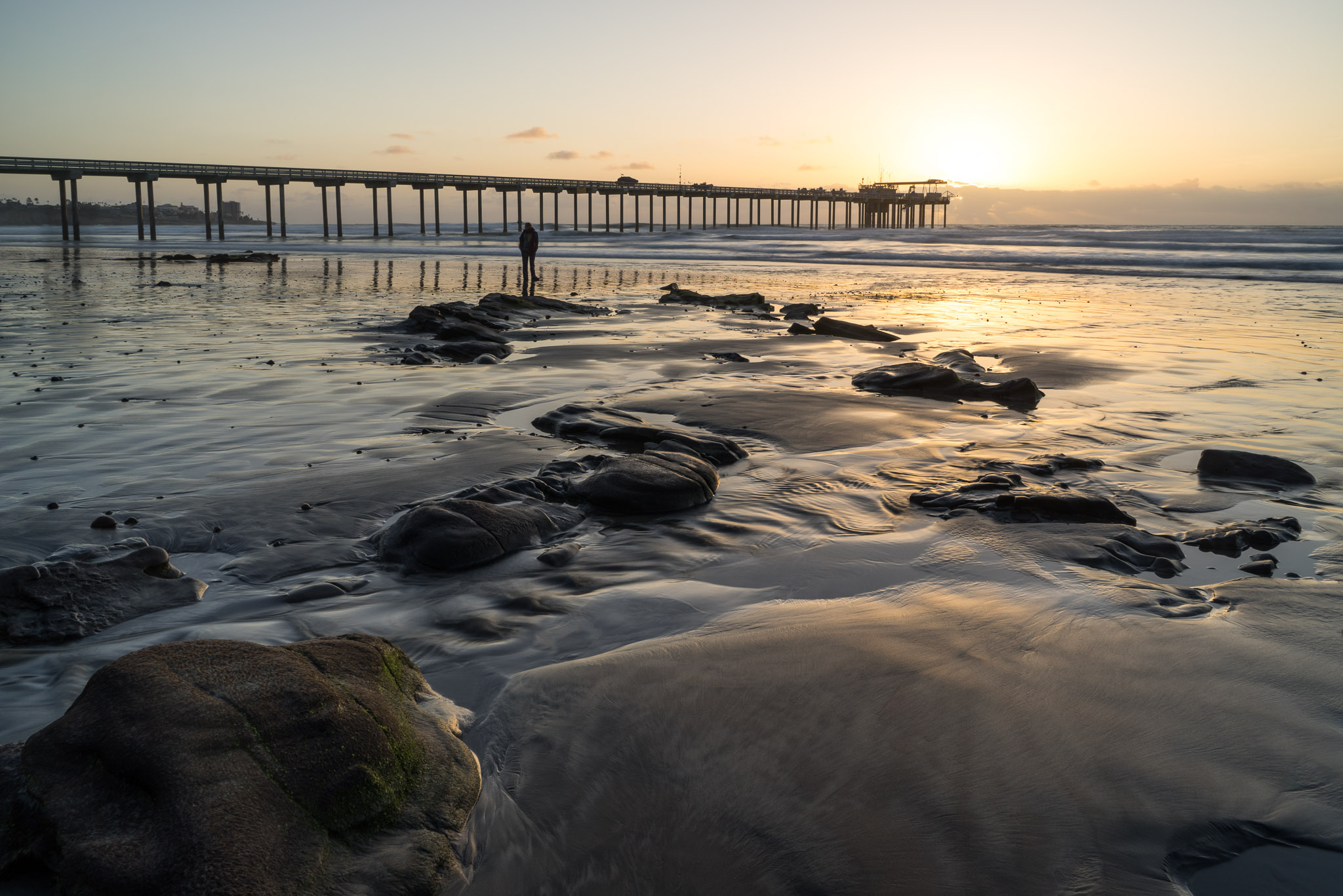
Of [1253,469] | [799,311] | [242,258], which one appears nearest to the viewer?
[1253,469]

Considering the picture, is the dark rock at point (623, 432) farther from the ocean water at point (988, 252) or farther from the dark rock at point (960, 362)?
the ocean water at point (988, 252)

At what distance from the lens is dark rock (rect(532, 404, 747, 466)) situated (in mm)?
6020

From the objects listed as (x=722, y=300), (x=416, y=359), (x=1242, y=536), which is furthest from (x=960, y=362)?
(x=722, y=300)

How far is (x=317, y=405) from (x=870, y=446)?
467cm

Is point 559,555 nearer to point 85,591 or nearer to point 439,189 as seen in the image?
point 85,591

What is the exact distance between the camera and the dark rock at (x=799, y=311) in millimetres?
15492

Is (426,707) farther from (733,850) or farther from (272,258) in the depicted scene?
(272,258)

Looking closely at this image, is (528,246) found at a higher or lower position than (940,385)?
higher

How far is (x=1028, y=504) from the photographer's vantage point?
4746 millimetres

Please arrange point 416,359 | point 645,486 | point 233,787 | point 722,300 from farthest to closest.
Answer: point 722,300 < point 416,359 < point 645,486 < point 233,787

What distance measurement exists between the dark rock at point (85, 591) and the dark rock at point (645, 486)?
82.9 inches

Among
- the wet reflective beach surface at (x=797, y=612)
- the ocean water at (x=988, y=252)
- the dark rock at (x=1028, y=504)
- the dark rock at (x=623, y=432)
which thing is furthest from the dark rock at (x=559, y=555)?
the ocean water at (x=988, y=252)

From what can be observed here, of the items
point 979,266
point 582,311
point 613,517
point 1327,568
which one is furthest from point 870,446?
point 979,266

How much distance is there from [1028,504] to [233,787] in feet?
13.7
